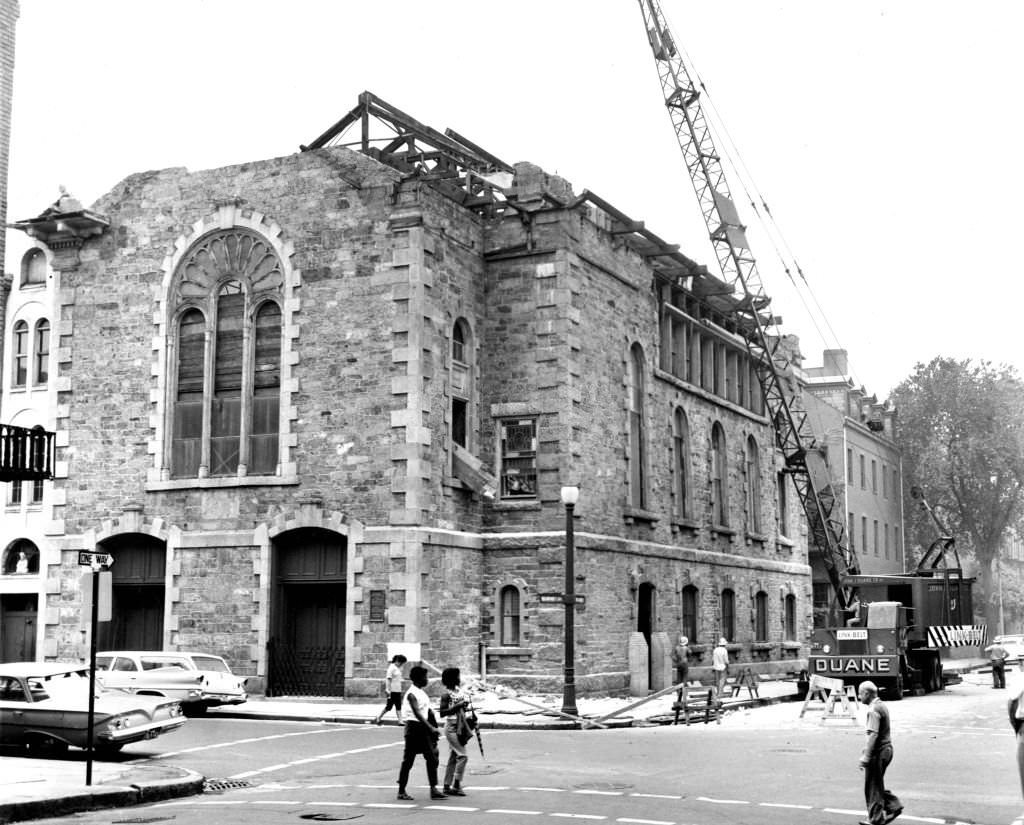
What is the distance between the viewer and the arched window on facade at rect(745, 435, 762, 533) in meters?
45.4

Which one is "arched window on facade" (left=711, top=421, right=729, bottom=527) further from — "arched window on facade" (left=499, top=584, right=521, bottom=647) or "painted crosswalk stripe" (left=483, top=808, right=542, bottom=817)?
"painted crosswalk stripe" (left=483, top=808, right=542, bottom=817)

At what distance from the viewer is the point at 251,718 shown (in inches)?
1077

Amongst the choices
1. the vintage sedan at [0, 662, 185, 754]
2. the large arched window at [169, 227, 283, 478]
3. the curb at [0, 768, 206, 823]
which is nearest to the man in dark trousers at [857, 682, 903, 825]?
the curb at [0, 768, 206, 823]

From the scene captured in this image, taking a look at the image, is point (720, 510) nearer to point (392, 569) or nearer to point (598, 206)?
point (598, 206)

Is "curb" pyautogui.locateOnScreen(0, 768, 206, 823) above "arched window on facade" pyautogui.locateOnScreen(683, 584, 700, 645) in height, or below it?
below

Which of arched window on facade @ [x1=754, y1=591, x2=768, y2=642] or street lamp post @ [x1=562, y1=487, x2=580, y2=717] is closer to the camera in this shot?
street lamp post @ [x1=562, y1=487, x2=580, y2=717]

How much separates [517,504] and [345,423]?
4819mm

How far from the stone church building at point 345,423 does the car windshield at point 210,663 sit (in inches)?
107

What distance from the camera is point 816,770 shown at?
58.5 feet

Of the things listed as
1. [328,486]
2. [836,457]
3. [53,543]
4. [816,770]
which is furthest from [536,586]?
[836,457]

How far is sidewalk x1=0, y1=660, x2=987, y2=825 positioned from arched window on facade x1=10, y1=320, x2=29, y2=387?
1383 cm

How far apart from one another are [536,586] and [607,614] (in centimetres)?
261

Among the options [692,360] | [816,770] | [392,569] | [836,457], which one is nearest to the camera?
[816,770]

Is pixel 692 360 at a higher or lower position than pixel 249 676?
higher
